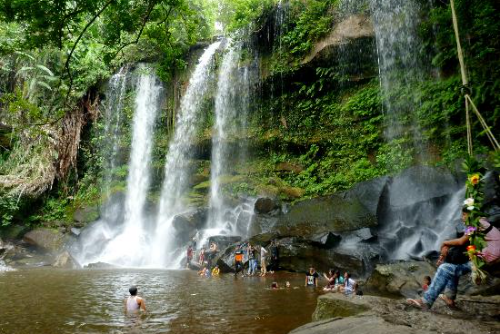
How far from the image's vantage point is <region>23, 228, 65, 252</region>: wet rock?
18.8 m

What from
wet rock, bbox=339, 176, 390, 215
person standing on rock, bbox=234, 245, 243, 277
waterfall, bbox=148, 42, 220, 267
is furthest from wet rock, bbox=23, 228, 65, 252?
wet rock, bbox=339, 176, 390, 215

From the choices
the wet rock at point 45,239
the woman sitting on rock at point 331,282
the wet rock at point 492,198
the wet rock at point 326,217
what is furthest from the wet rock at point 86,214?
the wet rock at point 492,198

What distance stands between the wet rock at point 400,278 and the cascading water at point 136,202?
11.4 meters

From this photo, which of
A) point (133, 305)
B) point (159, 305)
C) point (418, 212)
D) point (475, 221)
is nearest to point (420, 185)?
point (418, 212)

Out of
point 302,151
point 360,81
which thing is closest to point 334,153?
point 302,151

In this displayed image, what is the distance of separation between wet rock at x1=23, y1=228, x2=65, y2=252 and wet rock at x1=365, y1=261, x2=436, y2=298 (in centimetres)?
1664

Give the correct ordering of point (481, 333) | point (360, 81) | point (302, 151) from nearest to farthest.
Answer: point (481, 333)
point (360, 81)
point (302, 151)

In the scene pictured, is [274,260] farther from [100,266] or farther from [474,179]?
[474,179]

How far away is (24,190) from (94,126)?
225 inches

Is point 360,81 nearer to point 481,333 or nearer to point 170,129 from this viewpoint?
point 170,129

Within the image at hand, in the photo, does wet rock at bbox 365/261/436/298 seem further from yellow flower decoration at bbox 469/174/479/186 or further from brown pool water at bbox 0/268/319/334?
yellow flower decoration at bbox 469/174/479/186

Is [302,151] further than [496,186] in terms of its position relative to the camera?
Yes

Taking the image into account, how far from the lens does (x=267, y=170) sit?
1861cm

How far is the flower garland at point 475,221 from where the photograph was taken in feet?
10.6
